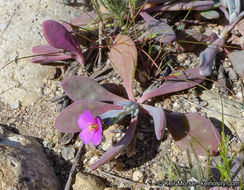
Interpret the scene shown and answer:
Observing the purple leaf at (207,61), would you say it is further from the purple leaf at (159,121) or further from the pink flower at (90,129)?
the pink flower at (90,129)

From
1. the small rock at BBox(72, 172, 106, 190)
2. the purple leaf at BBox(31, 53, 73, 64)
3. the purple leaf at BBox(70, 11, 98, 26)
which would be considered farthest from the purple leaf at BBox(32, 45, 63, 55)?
the small rock at BBox(72, 172, 106, 190)

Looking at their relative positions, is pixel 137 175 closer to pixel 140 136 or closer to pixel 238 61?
pixel 140 136

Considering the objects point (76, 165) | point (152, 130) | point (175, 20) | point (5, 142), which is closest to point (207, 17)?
point (175, 20)

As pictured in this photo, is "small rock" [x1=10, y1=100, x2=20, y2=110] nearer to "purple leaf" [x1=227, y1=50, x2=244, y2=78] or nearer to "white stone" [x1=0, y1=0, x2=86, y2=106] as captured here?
"white stone" [x1=0, y1=0, x2=86, y2=106]

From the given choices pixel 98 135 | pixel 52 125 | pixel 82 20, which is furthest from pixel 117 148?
pixel 82 20

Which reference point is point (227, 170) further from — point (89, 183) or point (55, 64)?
point (55, 64)

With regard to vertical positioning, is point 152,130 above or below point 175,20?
below

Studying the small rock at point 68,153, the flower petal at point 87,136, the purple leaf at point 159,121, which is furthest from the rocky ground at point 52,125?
the flower petal at point 87,136
